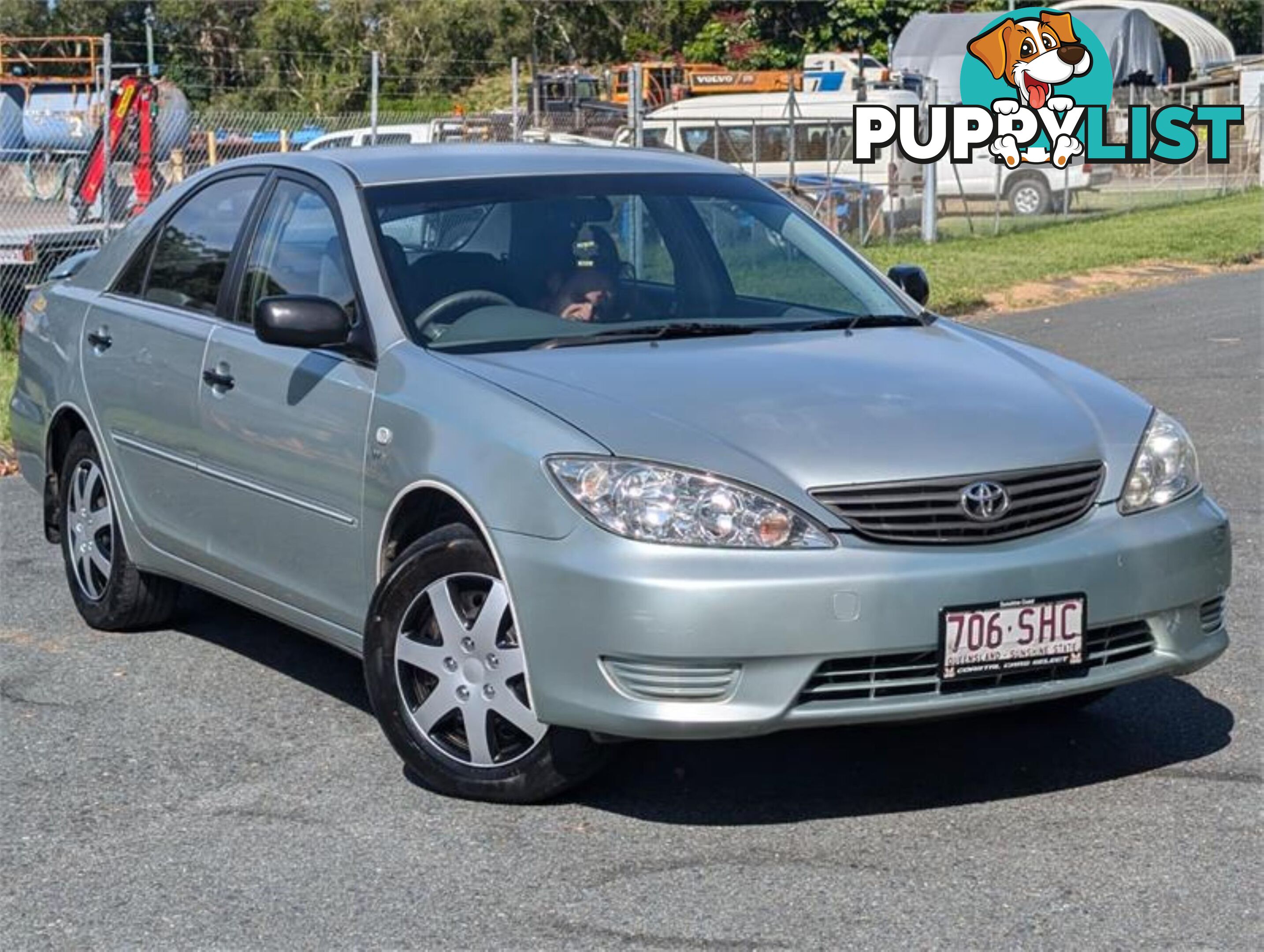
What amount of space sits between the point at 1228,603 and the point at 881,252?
16.7m

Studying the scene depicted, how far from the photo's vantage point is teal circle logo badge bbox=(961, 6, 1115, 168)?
35.0m

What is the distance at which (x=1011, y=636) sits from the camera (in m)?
4.87

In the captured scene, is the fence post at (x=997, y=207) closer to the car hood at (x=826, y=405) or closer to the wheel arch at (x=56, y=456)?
the wheel arch at (x=56, y=456)

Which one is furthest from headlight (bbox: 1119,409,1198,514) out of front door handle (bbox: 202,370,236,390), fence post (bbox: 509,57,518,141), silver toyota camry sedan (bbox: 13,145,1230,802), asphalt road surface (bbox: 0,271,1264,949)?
fence post (bbox: 509,57,518,141)

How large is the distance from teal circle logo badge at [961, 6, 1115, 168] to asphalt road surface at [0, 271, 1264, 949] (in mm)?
28556

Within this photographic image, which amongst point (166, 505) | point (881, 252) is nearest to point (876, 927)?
point (166, 505)

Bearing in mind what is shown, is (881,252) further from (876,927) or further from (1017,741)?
(876,927)

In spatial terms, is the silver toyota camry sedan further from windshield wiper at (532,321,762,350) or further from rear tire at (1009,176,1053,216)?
rear tire at (1009,176,1053,216)

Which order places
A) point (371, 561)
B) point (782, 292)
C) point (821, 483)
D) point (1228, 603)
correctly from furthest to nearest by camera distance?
point (1228, 603), point (782, 292), point (371, 561), point (821, 483)

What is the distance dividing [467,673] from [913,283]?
2.28 m

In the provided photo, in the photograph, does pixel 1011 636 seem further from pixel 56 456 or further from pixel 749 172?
pixel 749 172

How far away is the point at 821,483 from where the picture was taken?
4.81m

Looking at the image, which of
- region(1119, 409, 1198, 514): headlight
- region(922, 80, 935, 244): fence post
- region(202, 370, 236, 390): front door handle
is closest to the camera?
region(1119, 409, 1198, 514): headlight

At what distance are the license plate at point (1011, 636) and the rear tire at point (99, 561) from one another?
3238 millimetres
